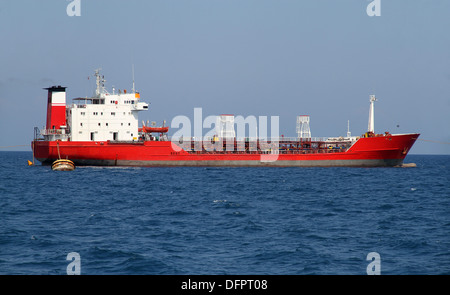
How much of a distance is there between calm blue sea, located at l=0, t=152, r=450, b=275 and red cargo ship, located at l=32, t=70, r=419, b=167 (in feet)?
49.4

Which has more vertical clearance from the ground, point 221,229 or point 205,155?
point 205,155

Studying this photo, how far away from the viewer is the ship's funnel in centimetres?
5478

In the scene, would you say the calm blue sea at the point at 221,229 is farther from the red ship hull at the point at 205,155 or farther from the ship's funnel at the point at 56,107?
the ship's funnel at the point at 56,107

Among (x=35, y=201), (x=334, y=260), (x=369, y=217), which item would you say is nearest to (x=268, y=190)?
(x=369, y=217)

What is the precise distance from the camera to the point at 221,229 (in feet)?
68.4

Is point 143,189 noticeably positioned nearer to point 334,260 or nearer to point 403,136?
point 334,260

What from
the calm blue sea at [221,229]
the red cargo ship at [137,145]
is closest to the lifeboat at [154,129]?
the red cargo ship at [137,145]

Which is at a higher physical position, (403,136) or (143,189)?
(403,136)

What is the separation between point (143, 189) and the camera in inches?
1415

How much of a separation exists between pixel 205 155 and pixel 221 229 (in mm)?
35471

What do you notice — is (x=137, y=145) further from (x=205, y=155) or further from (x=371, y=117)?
(x=371, y=117)

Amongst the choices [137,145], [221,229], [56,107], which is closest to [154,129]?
[137,145]

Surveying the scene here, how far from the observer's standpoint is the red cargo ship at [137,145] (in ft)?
174
